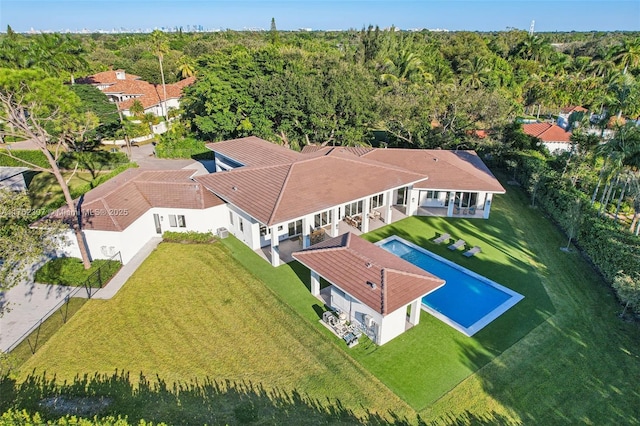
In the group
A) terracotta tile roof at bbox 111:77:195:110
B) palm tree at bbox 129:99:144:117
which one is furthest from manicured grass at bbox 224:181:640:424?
terracotta tile roof at bbox 111:77:195:110

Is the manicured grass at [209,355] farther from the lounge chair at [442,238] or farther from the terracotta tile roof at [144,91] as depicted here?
the terracotta tile roof at [144,91]

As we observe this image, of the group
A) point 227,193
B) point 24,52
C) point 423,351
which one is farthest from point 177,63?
point 423,351

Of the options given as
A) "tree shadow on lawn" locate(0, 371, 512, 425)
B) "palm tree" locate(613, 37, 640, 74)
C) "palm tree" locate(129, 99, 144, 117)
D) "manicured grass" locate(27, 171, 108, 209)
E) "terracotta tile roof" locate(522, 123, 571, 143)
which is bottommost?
"tree shadow on lawn" locate(0, 371, 512, 425)

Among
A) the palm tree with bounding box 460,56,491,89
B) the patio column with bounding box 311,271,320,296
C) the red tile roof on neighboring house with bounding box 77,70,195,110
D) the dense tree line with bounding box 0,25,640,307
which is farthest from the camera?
the palm tree with bounding box 460,56,491,89

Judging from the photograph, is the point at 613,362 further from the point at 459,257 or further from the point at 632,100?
the point at 632,100

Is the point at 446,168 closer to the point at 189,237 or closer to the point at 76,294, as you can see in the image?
the point at 189,237

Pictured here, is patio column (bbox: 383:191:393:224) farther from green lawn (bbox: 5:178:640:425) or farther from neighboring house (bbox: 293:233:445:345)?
neighboring house (bbox: 293:233:445:345)

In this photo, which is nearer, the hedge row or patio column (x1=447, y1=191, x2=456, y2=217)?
the hedge row

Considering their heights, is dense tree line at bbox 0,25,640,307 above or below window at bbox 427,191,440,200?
above
